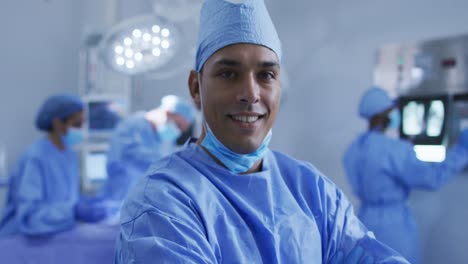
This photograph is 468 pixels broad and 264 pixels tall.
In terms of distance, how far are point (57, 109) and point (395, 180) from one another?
188 centimetres

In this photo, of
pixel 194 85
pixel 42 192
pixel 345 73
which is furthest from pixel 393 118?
pixel 42 192

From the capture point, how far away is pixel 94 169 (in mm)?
3119

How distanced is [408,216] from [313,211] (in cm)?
164

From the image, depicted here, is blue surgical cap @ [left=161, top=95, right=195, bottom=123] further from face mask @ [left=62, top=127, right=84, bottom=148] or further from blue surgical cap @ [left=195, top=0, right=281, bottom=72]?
blue surgical cap @ [left=195, top=0, right=281, bottom=72]

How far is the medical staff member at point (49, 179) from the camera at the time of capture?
6.49 feet

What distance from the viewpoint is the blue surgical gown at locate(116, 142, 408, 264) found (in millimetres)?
745

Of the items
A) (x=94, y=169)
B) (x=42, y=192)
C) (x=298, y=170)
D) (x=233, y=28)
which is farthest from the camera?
(x=94, y=169)

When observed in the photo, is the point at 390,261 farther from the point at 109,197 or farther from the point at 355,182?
the point at 109,197

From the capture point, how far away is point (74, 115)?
2.36 meters

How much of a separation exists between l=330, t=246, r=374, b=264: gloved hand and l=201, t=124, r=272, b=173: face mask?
0.92ft

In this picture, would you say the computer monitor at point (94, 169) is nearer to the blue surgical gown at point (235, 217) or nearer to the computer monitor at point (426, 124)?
the computer monitor at point (426, 124)

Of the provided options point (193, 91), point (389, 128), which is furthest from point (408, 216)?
point (193, 91)

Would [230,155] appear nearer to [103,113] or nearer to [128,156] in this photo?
[128,156]

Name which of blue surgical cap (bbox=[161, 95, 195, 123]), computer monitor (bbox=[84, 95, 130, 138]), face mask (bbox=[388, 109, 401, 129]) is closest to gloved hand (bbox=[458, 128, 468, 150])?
face mask (bbox=[388, 109, 401, 129])
